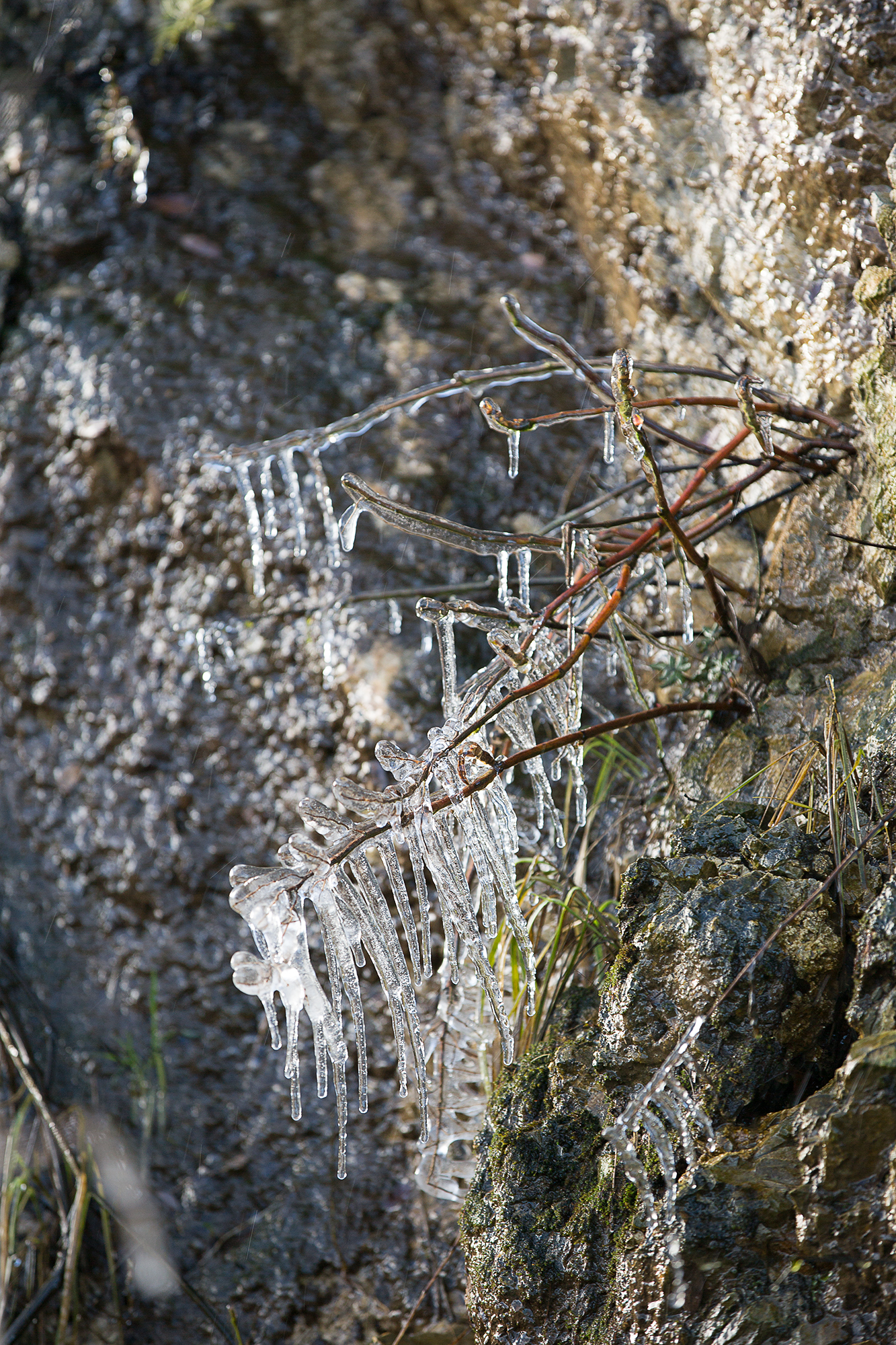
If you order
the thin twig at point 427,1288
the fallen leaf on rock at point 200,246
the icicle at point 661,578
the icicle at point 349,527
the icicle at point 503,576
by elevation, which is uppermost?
the fallen leaf on rock at point 200,246

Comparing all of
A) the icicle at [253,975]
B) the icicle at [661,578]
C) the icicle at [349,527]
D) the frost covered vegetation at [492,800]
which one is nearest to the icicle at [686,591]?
the frost covered vegetation at [492,800]

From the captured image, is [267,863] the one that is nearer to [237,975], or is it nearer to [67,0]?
[237,975]

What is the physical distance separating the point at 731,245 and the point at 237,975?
1780 mm

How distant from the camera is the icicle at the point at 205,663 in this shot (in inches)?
92.7

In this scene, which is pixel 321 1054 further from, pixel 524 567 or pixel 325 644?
pixel 325 644

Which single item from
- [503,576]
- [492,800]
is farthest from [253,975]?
[503,576]

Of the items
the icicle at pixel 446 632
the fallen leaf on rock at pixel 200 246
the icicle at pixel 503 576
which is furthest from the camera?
the fallen leaf on rock at pixel 200 246

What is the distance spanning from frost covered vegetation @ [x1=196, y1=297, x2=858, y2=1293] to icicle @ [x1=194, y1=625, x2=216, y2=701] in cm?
51

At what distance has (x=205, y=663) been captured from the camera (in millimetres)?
2361

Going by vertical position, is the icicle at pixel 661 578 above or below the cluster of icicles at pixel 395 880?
above

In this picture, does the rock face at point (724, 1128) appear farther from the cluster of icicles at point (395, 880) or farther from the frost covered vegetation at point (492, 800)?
the cluster of icicles at point (395, 880)

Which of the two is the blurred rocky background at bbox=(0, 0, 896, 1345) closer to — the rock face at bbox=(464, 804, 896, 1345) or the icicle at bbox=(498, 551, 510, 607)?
the rock face at bbox=(464, 804, 896, 1345)

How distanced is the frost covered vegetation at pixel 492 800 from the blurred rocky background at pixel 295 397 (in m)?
0.24

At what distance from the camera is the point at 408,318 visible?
2.85 metres
